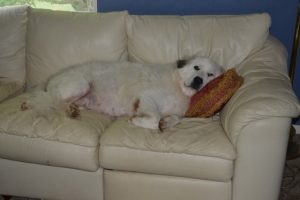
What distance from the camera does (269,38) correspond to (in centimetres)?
306

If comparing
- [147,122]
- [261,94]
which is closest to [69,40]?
[147,122]

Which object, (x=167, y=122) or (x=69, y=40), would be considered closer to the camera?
(x=167, y=122)

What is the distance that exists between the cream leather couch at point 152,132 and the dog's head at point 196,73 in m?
0.23

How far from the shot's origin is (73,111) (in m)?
2.61

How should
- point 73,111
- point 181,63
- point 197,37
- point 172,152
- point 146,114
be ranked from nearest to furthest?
point 172,152 → point 146,114 → point 73,111 → point 181,63 → point 197,37

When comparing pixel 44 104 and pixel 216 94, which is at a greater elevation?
pixel 216 94

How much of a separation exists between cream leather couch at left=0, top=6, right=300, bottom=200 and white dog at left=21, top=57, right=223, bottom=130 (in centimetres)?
12

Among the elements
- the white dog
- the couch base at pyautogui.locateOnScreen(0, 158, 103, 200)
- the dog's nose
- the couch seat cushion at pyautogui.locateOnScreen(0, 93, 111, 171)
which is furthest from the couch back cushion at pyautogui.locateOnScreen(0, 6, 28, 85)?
the dog's nose

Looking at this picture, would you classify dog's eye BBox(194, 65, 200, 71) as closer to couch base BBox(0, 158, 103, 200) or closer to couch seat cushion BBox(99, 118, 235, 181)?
couch seat cushion BBox(99, 118, 235, 181)

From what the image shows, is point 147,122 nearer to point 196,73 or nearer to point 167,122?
point 167,122

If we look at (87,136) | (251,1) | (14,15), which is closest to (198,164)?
(87,136)

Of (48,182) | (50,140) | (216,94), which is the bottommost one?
(48,182)

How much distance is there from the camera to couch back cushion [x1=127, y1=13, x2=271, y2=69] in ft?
9.57

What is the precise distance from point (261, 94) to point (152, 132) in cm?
68
